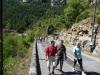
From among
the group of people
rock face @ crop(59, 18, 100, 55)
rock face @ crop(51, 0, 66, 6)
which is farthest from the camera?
rock face @ crop(51, 0, 66, 6)

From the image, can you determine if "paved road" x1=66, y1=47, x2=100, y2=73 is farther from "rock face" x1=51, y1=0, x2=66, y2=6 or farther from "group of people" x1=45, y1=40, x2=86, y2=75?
"rock face" x1=51, y1=0, x2=66, y2=6

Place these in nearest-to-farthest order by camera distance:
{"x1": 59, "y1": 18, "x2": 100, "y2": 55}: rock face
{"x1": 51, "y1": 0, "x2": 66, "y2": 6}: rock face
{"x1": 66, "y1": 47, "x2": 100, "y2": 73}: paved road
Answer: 1. {"x1": 66, "y1": 47, "x2": 100, "y2": 73}: paved road
2. {"x1": 59, "y1": 18, "x2": 100, "y2": 55}: rock face
3. {"x1": 51, "y1": 0, "x2": 66, "y2": 6}: rock face

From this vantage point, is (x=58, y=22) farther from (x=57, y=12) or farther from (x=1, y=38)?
(x=1, y=38)

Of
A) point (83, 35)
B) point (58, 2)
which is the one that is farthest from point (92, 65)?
point (58, 2)

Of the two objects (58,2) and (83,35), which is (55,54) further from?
(58,2)

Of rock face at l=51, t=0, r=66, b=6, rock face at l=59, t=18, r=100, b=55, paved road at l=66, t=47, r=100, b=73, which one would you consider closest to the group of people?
paved road at l=66, t=47, r=100, b=73

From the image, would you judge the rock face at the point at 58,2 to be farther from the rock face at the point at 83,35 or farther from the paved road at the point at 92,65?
the paved road at the point at 92,65

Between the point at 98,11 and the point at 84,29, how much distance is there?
5236 mm

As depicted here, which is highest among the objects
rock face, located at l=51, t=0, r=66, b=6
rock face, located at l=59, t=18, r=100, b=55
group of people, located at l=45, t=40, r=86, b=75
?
group of people, located at l=45, t=40, r=86, b=75

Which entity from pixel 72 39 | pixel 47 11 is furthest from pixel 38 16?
pixel 72 39

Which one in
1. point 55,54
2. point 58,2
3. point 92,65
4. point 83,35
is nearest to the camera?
point 55,54

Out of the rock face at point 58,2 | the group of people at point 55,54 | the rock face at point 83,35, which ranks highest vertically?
the group of people at point 55,54

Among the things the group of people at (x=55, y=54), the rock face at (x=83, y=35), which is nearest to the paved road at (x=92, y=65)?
the group of people at (x=55, y=54)

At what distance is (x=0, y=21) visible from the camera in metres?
4.32
